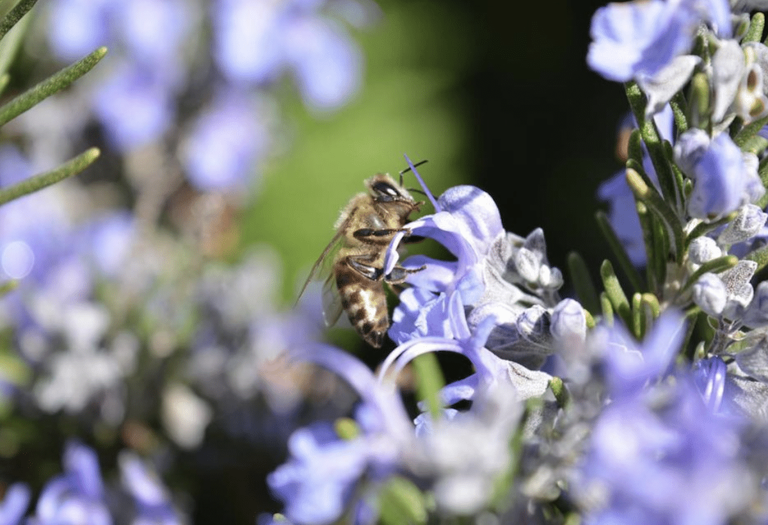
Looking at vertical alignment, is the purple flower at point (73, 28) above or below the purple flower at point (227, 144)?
above

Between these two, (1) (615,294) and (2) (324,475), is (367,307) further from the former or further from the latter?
(2) (324,475)

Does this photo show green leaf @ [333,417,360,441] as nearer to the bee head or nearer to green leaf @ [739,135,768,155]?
green leaf @ [739,135,768,155]

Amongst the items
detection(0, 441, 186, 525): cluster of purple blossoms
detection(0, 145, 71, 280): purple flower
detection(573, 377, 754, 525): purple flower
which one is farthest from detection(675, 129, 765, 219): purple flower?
detection(0, 145, 71, 280): purple flower

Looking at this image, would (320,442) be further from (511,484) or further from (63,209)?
(63,209)

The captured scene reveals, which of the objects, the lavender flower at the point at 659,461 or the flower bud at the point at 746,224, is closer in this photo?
the lavender flower at the point at 659,461

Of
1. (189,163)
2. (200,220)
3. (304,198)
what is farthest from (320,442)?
(304,198)

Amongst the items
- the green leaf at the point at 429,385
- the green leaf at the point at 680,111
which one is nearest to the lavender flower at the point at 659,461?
the green leaf at the point at 429,385

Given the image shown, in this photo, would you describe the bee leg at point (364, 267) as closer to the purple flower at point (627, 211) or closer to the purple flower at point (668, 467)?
the purple flower at point (627, 211)
